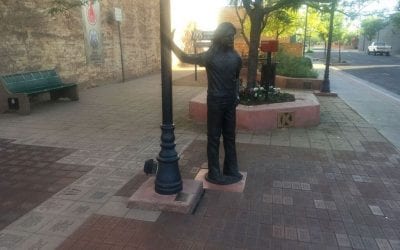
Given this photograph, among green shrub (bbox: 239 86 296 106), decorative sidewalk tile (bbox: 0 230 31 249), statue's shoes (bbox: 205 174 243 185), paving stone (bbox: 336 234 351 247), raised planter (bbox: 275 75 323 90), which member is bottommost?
paving stone (bbox: 336 234 351 247)

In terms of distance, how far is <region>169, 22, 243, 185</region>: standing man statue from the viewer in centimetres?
482

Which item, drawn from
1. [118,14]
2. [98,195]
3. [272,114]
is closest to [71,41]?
[118,14]

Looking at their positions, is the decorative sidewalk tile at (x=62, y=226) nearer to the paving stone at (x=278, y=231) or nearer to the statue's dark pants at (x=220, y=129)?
the statue's dark pants at (x=220, y=129)

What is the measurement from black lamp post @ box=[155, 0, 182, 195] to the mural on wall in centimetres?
1083

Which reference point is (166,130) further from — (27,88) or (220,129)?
(27,88)

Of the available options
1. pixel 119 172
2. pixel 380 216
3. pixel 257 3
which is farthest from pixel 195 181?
pixel 257 3

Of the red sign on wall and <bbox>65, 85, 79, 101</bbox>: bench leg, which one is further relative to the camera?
<bbox>65, 85, 79, 101</bbox>: bench leg

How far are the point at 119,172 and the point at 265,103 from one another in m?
4.24

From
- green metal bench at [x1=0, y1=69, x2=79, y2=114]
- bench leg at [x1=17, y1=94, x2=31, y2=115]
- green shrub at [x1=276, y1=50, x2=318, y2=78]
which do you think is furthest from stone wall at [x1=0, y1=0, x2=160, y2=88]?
green shrub at [x1=276, y1=50, x2=318, y2=78]

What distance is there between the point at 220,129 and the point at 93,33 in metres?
11.5

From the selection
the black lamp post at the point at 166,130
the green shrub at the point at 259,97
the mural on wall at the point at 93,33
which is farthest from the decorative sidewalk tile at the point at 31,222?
the mural on wall at the point at 93,33

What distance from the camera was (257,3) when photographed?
926 centimetres

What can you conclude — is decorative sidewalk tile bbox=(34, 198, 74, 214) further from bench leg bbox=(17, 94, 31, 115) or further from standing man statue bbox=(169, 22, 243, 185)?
bench leg bbox=(17, 94, 31, 115)

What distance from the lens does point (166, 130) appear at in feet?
15.2
